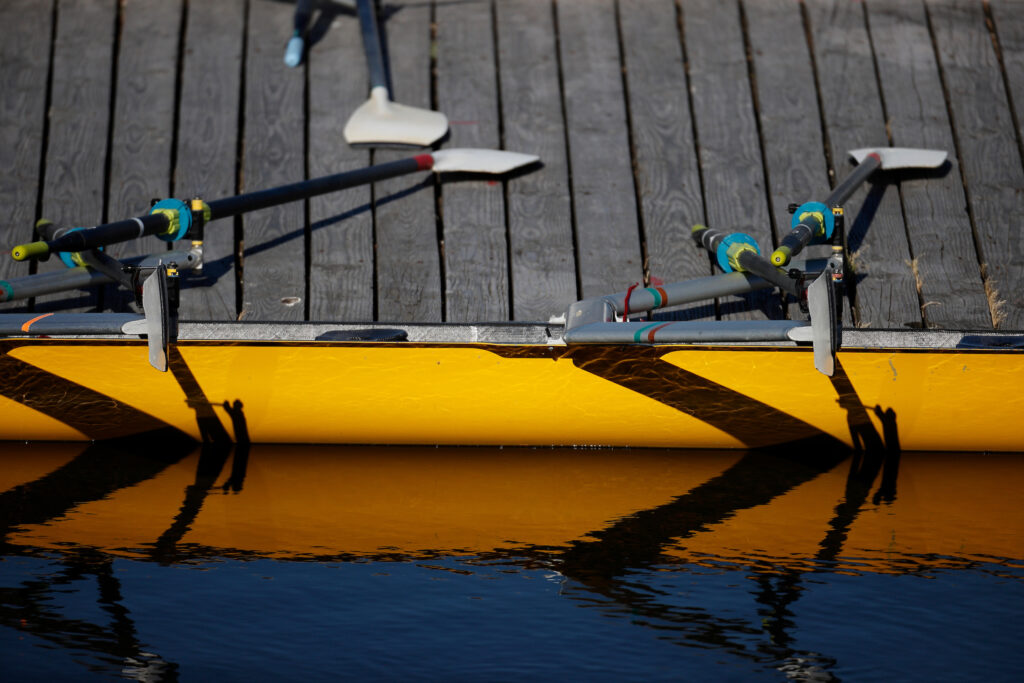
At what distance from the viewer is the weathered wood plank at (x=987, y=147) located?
159 inches

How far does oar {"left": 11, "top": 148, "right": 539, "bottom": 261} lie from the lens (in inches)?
135

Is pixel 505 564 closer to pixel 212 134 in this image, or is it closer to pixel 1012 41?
pixel 212 134

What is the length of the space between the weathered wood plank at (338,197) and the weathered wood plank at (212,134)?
10.7 inches

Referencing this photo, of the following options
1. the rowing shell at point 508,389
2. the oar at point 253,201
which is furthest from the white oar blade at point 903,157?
the oar at point 253,201

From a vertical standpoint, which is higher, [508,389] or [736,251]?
[736,251]

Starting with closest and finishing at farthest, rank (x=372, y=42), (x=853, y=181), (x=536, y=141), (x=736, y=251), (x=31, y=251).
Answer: (x=31, y=251), (x=736, y=251), (x=853, y=181), (x=536, y=141), (x=372, y=42)

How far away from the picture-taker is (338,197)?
4.25 meters

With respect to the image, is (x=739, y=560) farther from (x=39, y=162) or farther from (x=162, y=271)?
(x=39, y=162)

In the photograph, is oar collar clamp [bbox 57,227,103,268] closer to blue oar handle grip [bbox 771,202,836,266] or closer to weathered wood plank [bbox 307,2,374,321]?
weathered wood plank [bbox 307,2,374,321]

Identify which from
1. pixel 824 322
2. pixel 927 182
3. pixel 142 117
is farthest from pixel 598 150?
pixel 142 117

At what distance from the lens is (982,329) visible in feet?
12.3

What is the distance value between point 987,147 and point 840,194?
82 cm

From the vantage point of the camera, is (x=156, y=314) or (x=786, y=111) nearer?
(x=156, y=314)

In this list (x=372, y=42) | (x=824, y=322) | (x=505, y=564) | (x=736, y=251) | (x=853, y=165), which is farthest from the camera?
(x=372, y=42)
